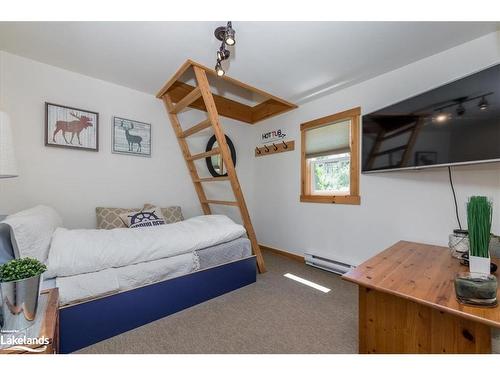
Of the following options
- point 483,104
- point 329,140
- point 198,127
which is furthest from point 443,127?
point 198,127

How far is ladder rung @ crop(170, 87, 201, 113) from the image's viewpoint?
2.25m

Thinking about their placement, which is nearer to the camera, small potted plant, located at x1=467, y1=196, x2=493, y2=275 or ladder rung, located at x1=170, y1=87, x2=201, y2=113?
small potted plant, located at x1=467, y1=196, x2=493, y2=275

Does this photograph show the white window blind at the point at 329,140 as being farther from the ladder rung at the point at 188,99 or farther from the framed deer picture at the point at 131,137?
the framed deer picture at the point at 131,137

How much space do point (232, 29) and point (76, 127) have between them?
1.89m

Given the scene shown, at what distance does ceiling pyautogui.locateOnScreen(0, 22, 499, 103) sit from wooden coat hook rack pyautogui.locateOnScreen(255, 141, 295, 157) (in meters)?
0.95

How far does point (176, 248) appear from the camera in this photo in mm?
1786

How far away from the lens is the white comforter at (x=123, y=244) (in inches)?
53.2

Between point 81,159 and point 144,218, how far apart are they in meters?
0.91

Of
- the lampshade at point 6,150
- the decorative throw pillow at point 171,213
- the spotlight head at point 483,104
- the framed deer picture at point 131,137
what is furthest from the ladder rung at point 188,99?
the spotlight head at point 483,104

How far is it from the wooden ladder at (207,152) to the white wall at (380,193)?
87 centimetres

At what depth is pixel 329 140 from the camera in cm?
271

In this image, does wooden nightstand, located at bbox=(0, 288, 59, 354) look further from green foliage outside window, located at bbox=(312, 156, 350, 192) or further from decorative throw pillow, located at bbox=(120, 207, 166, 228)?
green foliage outside window, located at bbox=(312, 156, 350, 192)

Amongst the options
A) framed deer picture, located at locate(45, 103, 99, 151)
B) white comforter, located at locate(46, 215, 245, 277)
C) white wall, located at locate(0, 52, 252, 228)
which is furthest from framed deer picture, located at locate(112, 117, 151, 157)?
white comforter, located at locate(46, 215, 245, 277)
